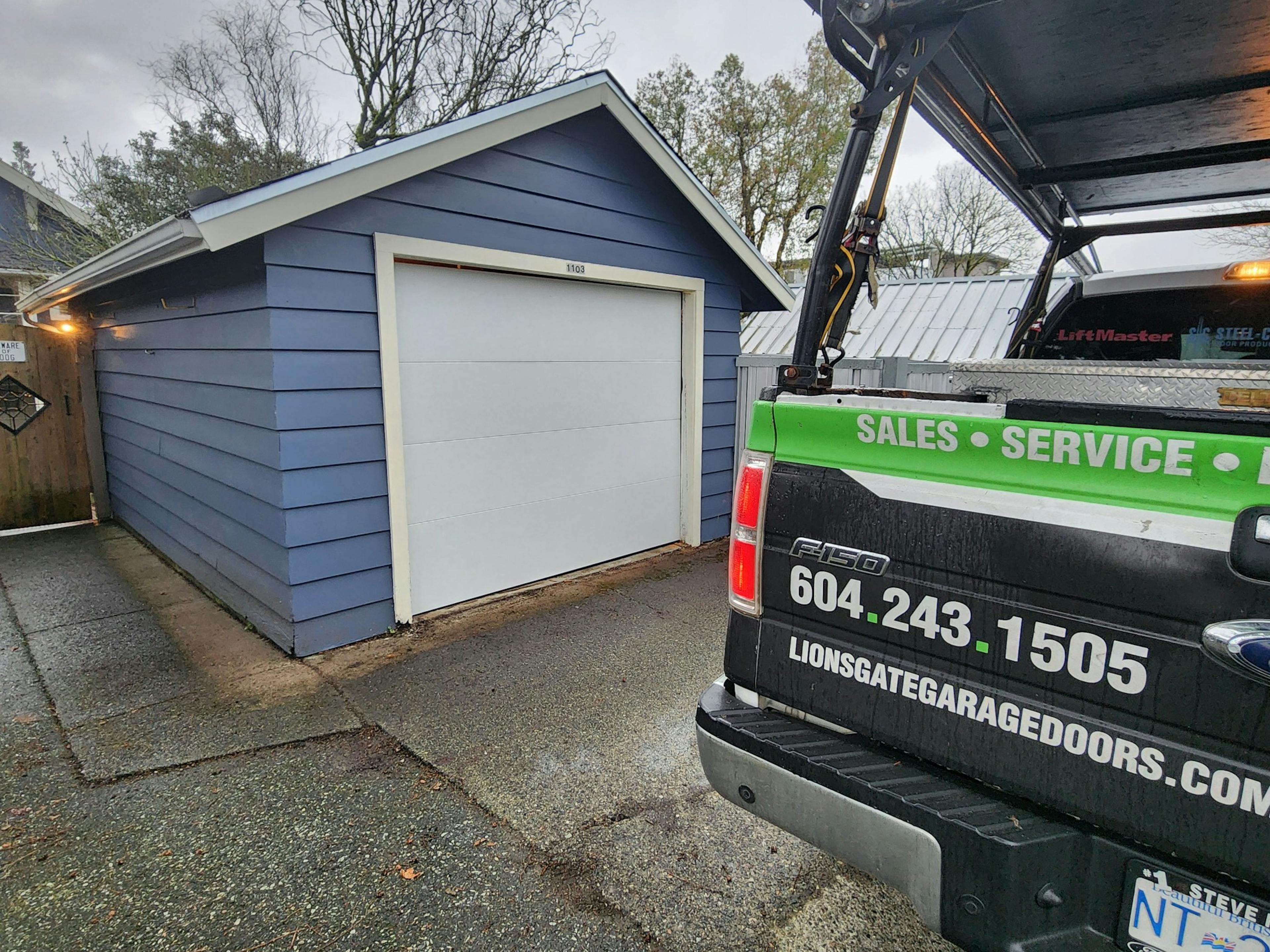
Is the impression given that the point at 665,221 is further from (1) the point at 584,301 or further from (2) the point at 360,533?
(2) the point at 360,533

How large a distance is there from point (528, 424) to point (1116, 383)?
3.43 metres

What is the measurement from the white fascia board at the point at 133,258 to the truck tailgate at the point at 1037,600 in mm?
3140

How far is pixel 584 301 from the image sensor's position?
4.90 m

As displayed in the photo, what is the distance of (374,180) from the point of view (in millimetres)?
3561

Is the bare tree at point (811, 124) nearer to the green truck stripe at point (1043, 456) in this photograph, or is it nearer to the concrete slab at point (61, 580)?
the concrete slab at point (61, 580)

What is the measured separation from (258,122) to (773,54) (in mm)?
10875

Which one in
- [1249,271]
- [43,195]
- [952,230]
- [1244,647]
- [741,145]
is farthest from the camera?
[952,230]

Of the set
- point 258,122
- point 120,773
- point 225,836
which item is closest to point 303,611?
point 120,773

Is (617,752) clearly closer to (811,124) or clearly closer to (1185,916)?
(1185,916)

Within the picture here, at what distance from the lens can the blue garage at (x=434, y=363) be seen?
3588mm

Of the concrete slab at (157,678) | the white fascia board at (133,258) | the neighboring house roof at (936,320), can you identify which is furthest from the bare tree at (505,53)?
the concrete slab at (157,678)

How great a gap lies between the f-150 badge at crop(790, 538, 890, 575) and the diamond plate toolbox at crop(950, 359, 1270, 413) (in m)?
0.52

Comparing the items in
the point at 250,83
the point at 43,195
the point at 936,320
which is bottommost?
the point at 936,320

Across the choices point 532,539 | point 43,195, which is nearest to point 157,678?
point 532,539
